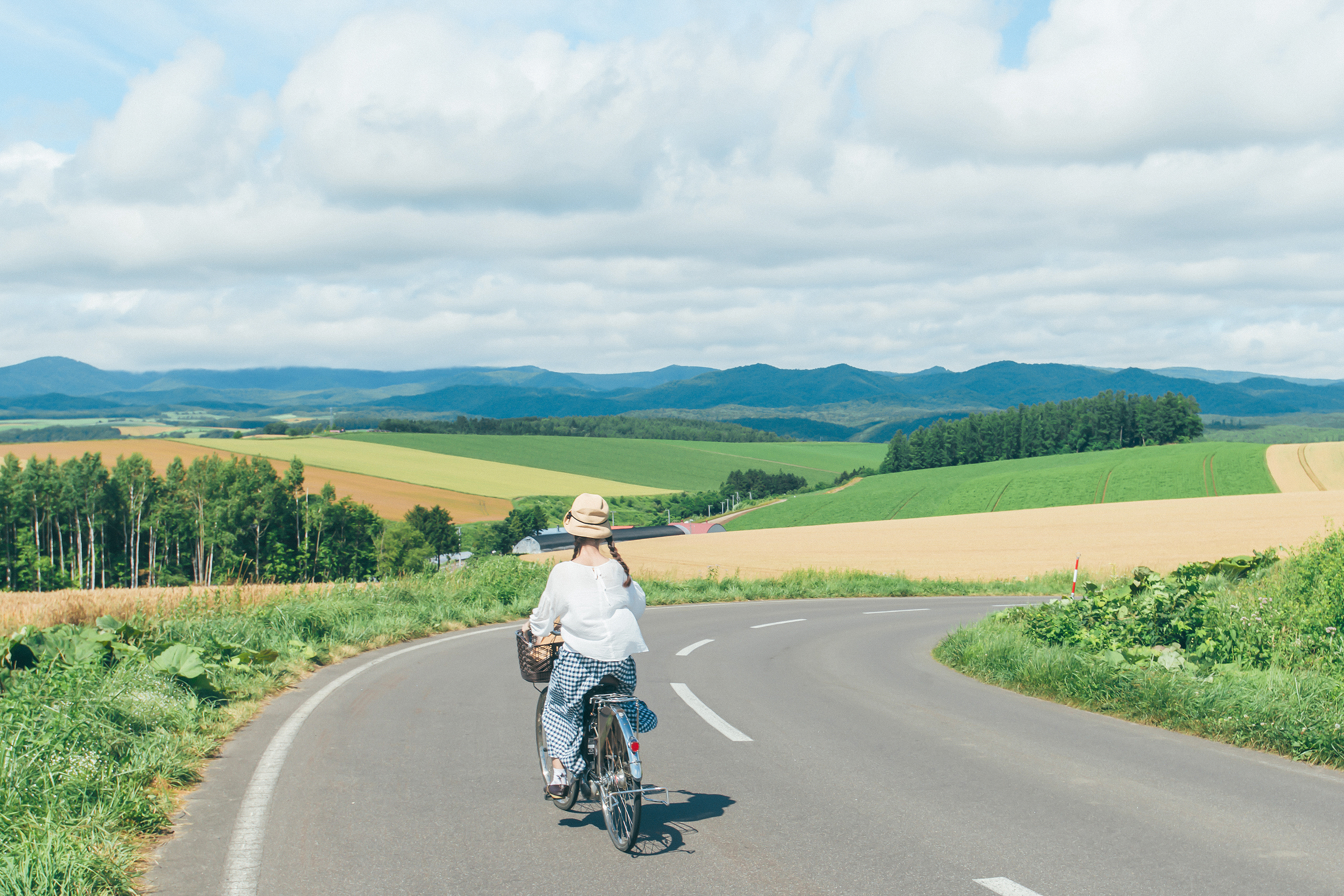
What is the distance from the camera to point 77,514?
76.8 m

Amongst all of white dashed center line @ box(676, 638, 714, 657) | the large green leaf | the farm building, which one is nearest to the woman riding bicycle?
the large green leaf

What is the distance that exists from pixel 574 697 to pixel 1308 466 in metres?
82.1

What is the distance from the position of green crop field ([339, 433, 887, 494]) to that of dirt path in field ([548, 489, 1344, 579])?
53.6 metres

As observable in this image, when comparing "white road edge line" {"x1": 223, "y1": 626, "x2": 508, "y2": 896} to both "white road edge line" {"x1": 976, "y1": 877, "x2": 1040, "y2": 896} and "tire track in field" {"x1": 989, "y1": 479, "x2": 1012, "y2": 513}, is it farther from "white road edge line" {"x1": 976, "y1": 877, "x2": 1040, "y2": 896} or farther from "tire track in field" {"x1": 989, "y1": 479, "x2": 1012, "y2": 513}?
"tire track in field" {"x1": 989, "y1": 479, "x2": 1012, "y2": 513}

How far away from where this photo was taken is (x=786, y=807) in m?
5.64

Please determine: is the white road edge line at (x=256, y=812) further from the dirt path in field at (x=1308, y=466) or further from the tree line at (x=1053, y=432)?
the tree line at (x=1053, y=432)

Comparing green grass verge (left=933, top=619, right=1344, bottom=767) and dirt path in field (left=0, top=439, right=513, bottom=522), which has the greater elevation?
green grass verge (left=933, top=619, right=1344, bottom=767)

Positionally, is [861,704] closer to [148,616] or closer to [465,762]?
[465,762]

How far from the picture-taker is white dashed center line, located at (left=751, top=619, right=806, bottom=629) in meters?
17.7

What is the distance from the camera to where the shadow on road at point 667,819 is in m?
5.00

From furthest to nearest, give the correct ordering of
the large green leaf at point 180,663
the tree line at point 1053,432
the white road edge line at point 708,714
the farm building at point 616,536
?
the tree line at point 1053,432, the farm building at point 616,536, the large green leaf at point 180,663, the white road edge line at point 708,714

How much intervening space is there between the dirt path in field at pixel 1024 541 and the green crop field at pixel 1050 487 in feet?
38.1

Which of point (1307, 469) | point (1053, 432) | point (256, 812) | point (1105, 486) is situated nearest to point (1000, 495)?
point (1105, 486)

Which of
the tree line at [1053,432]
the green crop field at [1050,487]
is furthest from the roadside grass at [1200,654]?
the tree line at [1053,432]
